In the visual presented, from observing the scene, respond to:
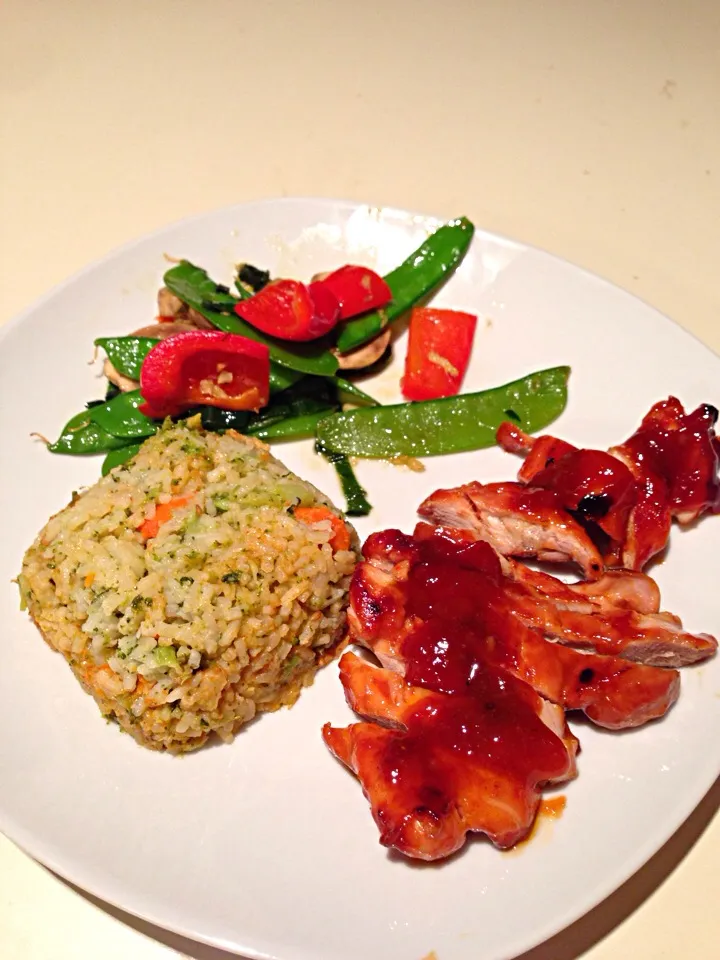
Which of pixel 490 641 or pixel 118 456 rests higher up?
pixel 118 456

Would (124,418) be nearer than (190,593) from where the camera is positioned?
No

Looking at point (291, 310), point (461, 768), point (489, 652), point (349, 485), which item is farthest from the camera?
point (291, 310)

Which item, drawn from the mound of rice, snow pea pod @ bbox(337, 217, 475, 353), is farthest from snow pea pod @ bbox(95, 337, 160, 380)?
snow pea pod @ bbox(337, 217, 475, 353)

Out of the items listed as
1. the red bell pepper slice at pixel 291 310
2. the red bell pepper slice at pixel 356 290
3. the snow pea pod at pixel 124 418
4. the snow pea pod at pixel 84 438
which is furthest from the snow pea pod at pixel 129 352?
the red bell pepper slice at pixel 356 290

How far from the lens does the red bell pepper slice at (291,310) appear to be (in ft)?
14.1

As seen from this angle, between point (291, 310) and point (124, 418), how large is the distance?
1.06m

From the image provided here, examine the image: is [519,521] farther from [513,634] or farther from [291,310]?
[291,310]

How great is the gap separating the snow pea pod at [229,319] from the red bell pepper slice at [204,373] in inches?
5.1

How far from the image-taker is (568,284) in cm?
448

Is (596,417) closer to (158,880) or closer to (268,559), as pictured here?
(268,559)

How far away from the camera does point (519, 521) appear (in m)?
3.68

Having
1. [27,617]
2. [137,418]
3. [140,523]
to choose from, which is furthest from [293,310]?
[27,617]

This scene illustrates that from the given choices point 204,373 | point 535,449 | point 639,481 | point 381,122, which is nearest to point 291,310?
point 204,373

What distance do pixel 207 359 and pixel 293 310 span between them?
0.52 m
